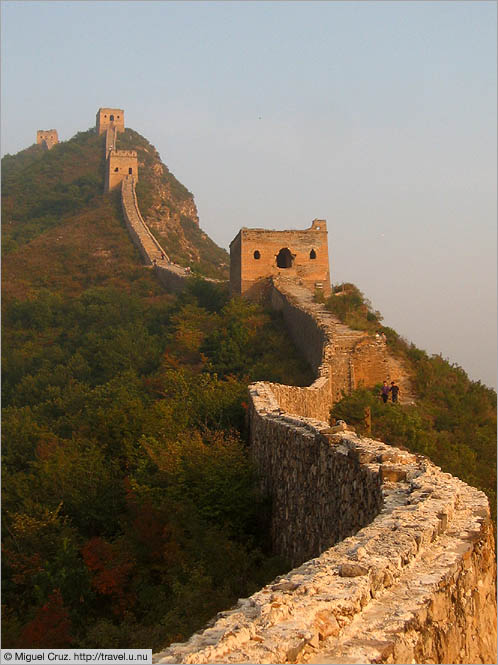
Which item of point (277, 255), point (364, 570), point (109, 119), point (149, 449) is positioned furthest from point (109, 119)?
point (364, 570)

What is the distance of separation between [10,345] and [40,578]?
21.0m

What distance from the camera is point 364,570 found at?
326 centimetres

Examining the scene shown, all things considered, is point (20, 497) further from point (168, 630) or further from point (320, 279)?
point (320, 279)

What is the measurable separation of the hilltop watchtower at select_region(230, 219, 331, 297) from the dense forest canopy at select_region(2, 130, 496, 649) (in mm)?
1106

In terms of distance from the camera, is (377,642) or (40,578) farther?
(40,578)

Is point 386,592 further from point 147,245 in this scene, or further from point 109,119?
point 109,119

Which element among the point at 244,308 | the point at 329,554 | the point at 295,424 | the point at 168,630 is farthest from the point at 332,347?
the point at 329,554

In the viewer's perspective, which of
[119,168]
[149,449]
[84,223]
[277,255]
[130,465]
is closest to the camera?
[149,449]

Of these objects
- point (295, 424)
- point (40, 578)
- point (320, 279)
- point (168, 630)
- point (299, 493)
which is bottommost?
point (40, 578)

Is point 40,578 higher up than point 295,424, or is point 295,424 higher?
A: point 295,424

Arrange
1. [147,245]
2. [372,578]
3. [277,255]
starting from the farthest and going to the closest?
[147,245], [277,255], [372,578]

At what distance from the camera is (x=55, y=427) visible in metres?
17.2

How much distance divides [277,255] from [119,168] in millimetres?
34136

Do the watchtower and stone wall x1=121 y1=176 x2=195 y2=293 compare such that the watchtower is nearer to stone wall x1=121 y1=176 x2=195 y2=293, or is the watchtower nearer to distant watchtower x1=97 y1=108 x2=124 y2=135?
stone wall x1=121 y1=176 x2=195 y2=293
